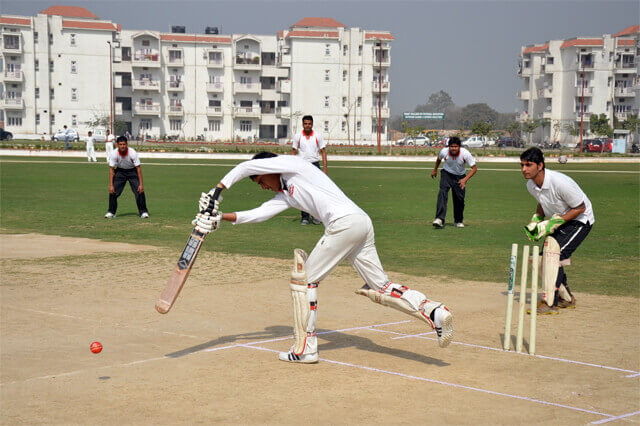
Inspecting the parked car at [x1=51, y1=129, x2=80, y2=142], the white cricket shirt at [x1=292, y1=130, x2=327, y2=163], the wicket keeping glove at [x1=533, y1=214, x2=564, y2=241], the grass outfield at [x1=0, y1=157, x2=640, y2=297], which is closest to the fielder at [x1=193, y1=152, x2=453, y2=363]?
the wicket keeping glove at [x1=533, y1=214, x2=564, y2=241]

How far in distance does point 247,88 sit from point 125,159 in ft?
288

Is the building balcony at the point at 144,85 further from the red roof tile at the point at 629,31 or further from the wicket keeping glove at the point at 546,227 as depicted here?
the wicket keeping glove at the point at 546,227

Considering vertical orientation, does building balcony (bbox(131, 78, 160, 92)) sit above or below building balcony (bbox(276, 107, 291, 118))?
above

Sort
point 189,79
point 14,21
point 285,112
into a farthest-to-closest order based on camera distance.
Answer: point 189,79, point 285,112, point 14,21

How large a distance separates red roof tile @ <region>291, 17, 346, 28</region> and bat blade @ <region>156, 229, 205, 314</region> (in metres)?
101

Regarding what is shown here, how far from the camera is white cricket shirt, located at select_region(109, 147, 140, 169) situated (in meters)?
17.8

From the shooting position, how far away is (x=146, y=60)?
99.6m

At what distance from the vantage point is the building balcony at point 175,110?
101 m

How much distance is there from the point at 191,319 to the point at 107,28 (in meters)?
98.0

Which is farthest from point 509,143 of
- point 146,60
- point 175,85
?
point 146,60

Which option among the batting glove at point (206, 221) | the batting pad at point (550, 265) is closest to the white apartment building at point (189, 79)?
the batting pad at point (550, 265)

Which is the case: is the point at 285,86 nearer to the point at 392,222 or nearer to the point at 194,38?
the point at 194,38

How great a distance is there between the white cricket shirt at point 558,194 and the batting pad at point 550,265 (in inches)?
29.1

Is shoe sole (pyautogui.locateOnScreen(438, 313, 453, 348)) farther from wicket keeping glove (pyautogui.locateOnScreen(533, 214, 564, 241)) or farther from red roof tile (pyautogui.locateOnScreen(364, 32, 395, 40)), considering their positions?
red roof tile (pyautogui.locateOnScreen(364, 32, 395, 40))
